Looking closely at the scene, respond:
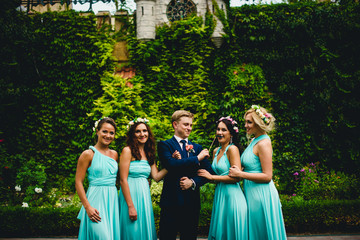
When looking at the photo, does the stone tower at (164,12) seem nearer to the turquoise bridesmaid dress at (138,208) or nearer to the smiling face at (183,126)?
the smiling face at (183,126)

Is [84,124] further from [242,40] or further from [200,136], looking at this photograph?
[242,40]

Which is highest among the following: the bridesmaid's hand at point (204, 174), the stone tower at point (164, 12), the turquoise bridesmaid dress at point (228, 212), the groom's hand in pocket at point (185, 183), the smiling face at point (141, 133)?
the stone tower at point (164, 12)

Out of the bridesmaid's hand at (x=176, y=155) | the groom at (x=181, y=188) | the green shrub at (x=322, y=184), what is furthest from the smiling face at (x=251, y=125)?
the green shrub at (x=322, y=184)

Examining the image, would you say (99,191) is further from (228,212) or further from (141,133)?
(228,212)

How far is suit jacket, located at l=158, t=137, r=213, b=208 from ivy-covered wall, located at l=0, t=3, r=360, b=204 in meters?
4.57

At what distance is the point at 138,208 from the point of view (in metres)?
3.26

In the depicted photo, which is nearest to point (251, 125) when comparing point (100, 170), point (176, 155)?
point (176, 155)

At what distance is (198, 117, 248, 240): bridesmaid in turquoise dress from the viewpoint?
313 cm

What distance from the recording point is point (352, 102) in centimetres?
798

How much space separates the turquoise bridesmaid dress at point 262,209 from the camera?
3.04 m

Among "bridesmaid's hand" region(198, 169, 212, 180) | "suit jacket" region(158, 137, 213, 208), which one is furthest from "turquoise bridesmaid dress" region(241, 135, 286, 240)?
"suit jacket" region(158, 137, 213, 208)

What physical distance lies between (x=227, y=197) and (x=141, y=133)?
139cm

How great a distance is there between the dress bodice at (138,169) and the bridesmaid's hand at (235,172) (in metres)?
1.09

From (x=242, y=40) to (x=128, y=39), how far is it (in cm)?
370
